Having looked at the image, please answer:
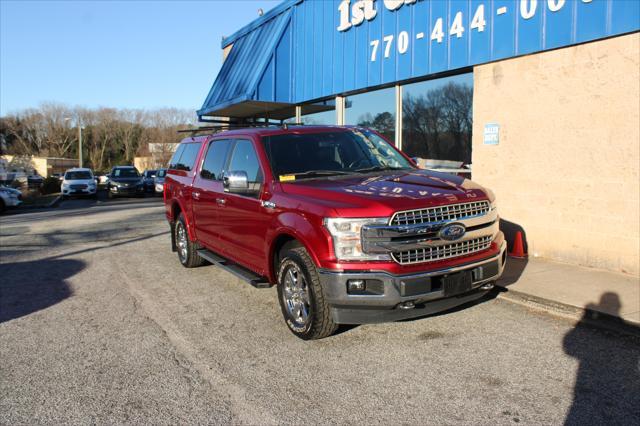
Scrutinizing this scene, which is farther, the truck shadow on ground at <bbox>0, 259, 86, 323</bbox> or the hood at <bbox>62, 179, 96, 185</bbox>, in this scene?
the hood at <bbox>62, 179, 96, 185</bbox>

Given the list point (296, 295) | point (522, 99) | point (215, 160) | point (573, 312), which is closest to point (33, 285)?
point (215, 160)

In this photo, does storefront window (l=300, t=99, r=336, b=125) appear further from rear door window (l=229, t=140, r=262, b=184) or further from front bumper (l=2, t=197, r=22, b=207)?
front bumper (l=2, t=197, r=22, b=207)

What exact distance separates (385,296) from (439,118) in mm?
6395

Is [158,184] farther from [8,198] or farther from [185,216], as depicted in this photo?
[185,216]

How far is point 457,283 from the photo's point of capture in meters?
4.32

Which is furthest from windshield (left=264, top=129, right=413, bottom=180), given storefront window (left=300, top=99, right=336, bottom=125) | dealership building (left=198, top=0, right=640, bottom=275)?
storefront window (left=300, top=99, right=336, bottom=125)

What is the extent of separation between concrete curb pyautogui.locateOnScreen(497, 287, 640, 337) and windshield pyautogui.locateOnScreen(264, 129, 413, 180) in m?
1.88

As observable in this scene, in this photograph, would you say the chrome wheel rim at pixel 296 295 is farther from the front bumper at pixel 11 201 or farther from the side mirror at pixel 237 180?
the front bumper at pixel 11 201

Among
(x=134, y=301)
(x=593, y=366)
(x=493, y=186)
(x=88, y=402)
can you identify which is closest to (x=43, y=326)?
(x=134, y=301)

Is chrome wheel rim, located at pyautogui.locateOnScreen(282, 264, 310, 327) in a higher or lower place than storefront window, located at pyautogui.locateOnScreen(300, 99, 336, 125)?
lower

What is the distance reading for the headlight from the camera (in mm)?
4102

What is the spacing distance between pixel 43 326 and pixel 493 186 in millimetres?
6705

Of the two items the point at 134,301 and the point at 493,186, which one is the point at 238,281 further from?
the point at 493,186

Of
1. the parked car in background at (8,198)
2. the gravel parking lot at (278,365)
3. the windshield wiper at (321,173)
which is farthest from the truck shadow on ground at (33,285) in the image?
the parked car in background at (8,198)
